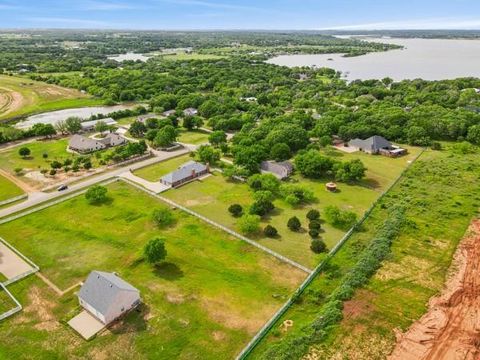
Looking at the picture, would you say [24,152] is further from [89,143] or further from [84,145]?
[89,143]

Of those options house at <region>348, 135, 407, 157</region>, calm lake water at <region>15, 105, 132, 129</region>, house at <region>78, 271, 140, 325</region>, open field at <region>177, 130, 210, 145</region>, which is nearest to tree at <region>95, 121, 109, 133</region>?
open field at <region>177, 130, 210, 145</region>

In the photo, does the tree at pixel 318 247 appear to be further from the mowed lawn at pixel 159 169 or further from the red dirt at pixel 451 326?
the mowed lawn at pixel 159 169

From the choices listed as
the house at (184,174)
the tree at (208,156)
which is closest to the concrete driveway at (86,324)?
the house at (184,174)

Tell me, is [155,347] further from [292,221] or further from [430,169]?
[430,169]

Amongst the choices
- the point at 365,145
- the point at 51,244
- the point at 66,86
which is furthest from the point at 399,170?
the point at 66,86

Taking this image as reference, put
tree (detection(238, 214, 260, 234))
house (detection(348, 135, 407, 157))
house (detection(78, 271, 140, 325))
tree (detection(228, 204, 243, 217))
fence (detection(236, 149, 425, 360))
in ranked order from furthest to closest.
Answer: house (detection(348, 135, 407, 157))
tree (detection(228, 204, 243, 217))
tree (detection(238, 214, 260, 234))
house (detection(78, 271, 140, 325))
fence (detection(236, 149, 425, 360))

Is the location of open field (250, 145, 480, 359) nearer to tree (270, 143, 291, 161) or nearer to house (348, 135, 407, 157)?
house (348, 135, 407, 157)

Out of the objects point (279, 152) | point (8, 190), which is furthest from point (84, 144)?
point (279, 152)
